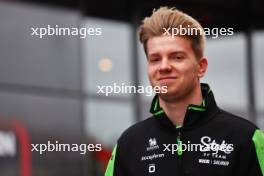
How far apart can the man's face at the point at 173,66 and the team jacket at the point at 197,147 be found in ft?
0.33

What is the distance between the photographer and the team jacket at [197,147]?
3373mm

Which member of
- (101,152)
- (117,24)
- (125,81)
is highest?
(117,24)

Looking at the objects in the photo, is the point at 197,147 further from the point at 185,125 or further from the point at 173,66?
the point at 173,66

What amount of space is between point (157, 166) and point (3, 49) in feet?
19.0

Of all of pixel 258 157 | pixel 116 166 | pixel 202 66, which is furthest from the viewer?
pixel 116 166

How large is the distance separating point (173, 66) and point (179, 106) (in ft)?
0.57

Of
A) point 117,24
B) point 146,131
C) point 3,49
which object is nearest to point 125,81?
point 117,24

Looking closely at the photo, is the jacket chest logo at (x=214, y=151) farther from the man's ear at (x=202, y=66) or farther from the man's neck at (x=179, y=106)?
the man's ear at (x=202, y=66)

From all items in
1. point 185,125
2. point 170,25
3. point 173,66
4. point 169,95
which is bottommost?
point 185,125

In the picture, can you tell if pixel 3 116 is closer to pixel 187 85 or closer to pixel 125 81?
pixel 125 81

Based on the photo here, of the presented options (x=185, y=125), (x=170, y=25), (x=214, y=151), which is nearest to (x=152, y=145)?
(x=185, y=125)

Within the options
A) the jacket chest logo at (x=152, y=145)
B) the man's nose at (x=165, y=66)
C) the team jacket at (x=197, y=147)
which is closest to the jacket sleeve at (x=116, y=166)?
the team jacket at (x=197, y=147)

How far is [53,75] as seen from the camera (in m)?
9.39

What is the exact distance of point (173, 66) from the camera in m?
3.39
